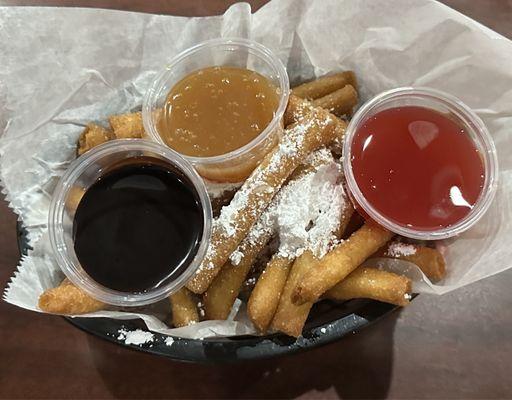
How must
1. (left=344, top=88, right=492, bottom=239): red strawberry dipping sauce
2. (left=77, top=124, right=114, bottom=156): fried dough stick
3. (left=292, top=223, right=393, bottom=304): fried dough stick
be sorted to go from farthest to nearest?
(left=77, top=124, right=114, bottom=156): fried dough stick → (left=344, top=88, right=492, bottom=239): red strawberry dipping sauce → (left=292, top=223, right=393, bottom=304): fried dough stick

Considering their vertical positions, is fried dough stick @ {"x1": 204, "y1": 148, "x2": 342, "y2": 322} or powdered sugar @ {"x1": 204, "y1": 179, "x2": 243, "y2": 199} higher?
powdered sugar @ {"x1": 204, "y1": 179, "x2": 243, "y2": 199}

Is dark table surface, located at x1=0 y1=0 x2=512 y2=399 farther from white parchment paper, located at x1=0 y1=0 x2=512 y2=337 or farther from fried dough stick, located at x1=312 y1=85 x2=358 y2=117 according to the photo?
fried dough stick, located at x1=312 y1=85 x2=358 y2=117

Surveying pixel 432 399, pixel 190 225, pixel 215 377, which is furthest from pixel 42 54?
pixel 432 399

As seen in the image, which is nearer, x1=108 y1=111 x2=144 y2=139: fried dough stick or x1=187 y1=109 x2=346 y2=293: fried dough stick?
x1=187 y1=109 x2=346 y2=293: fried dough stick

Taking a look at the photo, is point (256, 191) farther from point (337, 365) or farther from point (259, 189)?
point (337, 365)

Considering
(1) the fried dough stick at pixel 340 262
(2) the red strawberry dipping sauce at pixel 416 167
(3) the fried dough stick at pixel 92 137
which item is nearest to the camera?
(1) the fried dough stick at pixel 340 262

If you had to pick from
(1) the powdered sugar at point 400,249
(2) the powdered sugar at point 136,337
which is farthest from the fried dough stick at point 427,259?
(2) the powdered sugar at point 136,337

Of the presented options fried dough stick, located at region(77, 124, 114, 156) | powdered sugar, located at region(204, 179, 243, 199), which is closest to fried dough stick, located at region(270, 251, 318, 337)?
powdered sugar, located at region(204, 179, 243, 199)

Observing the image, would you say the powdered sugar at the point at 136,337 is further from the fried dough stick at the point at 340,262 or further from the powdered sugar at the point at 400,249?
the powdered sugar at the point at 400,249
